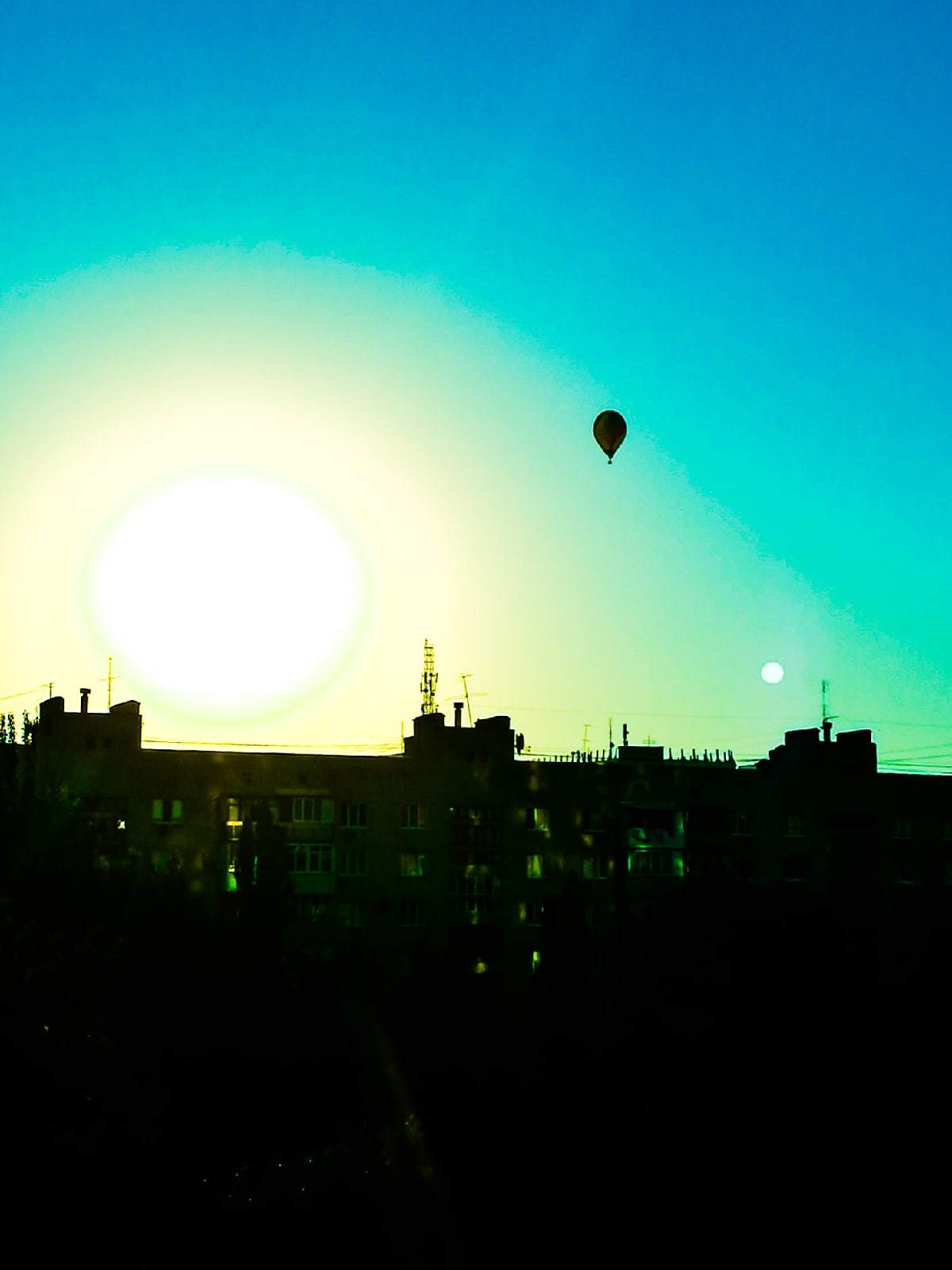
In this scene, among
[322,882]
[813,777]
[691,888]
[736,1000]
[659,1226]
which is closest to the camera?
[659,1226]

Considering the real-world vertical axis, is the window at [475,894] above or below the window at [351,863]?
below

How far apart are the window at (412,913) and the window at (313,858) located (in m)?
4.23

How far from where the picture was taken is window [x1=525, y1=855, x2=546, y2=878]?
79.3 meters

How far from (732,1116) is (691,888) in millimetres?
18082

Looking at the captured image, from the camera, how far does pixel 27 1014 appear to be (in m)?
21.1

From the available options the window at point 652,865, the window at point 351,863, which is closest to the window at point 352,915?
the window at point 351,863

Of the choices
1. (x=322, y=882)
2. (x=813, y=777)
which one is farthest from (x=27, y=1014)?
(x=813, y=777)

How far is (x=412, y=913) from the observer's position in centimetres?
7612

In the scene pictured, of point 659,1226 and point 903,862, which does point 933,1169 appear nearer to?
point 659,1226

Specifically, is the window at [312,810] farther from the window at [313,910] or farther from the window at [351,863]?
the window at [313,910]

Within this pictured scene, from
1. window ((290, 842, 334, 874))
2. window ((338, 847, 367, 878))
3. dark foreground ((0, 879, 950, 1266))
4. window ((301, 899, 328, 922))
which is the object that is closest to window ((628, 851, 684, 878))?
window ((338, 847, 367, 878))

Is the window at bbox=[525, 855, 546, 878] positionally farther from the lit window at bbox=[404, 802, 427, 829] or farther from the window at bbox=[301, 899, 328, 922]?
the window at bbox=[301, 899, 328, 922]

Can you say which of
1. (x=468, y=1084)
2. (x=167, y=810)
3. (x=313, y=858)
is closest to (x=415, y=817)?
(x=313, y=858)

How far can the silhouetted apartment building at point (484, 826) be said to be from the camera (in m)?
73.3
